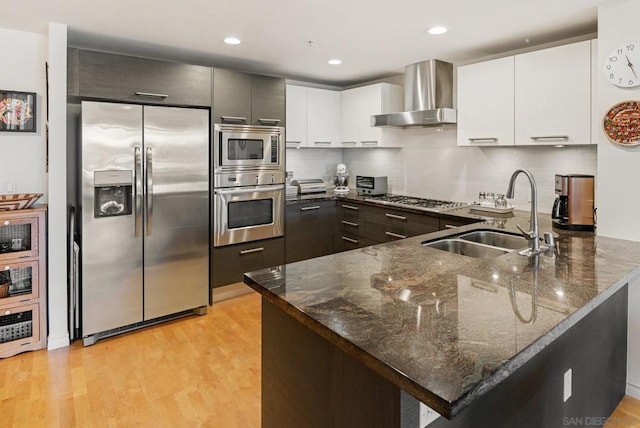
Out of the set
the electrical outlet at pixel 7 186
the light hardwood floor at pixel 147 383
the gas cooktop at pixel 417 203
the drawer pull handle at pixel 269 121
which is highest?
the drawer pull handle at pixel 269 121

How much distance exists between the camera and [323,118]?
4.71m

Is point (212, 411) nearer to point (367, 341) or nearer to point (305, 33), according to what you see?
point (367, 341)

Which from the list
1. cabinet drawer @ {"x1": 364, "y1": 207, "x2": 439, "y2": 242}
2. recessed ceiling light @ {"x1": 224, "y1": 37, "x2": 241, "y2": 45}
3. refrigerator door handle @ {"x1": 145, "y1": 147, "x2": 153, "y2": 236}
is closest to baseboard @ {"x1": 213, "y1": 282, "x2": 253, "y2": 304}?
refrigerator door handle @ {"x1": 145, "y1": 147, "x2": 153, "y2": 236}

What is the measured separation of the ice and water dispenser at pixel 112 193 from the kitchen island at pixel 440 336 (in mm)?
1905

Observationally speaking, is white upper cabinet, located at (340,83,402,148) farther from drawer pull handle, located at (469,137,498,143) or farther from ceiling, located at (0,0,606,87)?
drawer pull handle, located at (469,137,498,143)

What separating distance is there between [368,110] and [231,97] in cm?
157

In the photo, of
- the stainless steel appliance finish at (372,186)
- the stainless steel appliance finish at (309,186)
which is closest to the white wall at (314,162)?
the stainless steel appliance finish at (309,186)

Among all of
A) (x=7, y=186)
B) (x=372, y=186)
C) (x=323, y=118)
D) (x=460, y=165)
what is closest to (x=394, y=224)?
(x=372, y=186)

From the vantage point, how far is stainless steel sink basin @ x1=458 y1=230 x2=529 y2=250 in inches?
93.8

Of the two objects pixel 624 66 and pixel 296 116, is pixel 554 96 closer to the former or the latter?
pixel 624 66

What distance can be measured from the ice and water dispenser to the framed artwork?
694mm

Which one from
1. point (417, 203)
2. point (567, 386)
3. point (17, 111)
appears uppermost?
point (17, 111)

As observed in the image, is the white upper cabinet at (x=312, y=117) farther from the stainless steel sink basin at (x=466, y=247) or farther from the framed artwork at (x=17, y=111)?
the stainless steel sink basin at (x=466, y=247)

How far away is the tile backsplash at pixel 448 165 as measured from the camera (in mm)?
3297
